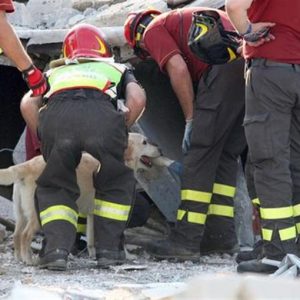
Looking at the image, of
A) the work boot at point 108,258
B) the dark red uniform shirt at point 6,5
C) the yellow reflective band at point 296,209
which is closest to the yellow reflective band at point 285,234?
the yellow reflective band at point 296,209

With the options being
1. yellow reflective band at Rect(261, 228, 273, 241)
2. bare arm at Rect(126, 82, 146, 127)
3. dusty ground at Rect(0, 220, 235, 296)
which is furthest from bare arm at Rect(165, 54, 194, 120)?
yellow reflective band at Rect(261, 228, 273, 241)

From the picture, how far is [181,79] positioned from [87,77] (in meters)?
0.69

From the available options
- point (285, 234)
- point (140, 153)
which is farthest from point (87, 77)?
point (285, 234)

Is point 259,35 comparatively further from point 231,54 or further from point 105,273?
point 105,273

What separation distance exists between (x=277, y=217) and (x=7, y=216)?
10.2 ft

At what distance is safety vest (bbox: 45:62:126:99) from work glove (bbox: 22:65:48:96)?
0.47ft

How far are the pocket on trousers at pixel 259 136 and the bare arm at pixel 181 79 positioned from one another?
1.31 meters

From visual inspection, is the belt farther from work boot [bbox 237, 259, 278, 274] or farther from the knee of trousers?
the knee of trousers

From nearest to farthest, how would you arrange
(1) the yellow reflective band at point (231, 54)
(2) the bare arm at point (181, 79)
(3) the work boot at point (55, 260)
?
(3) the work boot at point (55, 260) < (1) the yellow reflective band at point (231, 54) < (2) the bare arm at point (181, 79)

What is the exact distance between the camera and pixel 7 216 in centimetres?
747

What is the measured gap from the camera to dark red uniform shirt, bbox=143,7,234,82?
20.7ft

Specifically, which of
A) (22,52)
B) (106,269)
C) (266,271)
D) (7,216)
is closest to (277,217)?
(266,271)

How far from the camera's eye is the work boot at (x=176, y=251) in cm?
634

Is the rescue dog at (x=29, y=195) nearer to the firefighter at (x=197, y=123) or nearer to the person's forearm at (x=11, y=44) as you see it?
the firefighter at (x=197, y=123)
